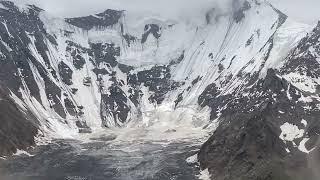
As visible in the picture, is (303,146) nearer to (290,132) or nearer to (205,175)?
(290,132)

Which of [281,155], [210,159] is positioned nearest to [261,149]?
[281,155]

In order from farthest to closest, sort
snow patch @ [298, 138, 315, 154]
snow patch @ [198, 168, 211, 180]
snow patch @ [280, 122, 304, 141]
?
1. snow patch @ [280, 122, 304, 141]
2. snow patch @ [198, 168, 211, 180]
3. snow patch @ [298, 138, 315, 154]

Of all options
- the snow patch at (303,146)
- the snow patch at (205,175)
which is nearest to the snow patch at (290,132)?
the snow patch at (303,146)

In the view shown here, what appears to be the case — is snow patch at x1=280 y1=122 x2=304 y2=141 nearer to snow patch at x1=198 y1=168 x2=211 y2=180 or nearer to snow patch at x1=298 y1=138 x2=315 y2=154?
snow patch at x1=298 y1=138 x2=315 y2=154

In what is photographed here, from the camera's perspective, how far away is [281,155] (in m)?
175

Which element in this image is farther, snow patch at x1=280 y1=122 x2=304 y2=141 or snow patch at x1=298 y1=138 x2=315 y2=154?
snow patch at x1=280 y1=122 x2=304 y2=141

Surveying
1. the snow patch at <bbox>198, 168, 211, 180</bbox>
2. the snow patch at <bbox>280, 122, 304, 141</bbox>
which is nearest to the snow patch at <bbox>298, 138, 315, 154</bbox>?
the snow patch at <bbox>280, 122, 304, 141</bbox>

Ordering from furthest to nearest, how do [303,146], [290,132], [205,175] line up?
[290,132]
[205,175]
[303,146]

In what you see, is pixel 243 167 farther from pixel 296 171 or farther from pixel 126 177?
pixel 126 177

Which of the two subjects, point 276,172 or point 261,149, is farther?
point 261,149

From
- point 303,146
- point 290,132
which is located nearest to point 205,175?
point 290,132

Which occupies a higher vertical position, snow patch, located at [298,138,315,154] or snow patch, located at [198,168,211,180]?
snow patch, located at [298,138,315,154]

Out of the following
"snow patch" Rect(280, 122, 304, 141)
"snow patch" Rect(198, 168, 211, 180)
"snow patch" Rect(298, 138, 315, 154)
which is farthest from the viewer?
"snow patch" Rect(280, 122, 304, 141)

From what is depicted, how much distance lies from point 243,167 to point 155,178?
28169 millimetres
